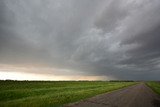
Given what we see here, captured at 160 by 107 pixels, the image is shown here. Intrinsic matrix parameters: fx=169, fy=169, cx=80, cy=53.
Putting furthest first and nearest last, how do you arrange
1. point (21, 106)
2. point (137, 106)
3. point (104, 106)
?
point (137, 106), point (104, 106), point (21, 106)

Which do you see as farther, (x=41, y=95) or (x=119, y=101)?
(x=41, y=95)

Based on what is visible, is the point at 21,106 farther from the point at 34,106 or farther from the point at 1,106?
the point at 1,106

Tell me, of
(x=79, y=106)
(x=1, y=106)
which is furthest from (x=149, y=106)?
(x=1, y=106)

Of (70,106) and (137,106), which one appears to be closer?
(70,106)

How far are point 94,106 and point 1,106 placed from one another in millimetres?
7481

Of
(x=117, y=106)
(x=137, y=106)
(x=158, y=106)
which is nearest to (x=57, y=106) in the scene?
(x=117, y=106)

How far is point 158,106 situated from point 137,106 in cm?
244

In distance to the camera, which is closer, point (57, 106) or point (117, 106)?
point (57, 106)

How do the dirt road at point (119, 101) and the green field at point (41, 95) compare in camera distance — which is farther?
the dirt road at point (119, 101)

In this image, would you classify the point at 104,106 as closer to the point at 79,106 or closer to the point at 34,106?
the point at 79,106

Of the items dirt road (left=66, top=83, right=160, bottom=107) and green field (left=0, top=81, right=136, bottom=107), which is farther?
dirt road (left=66, top=83, right=160, bottom=107)

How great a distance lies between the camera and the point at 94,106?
45.1ft

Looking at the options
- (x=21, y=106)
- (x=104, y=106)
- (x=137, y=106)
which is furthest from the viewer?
(x=137, y=106)

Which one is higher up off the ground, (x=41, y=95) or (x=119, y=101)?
(x=41, y=95)
